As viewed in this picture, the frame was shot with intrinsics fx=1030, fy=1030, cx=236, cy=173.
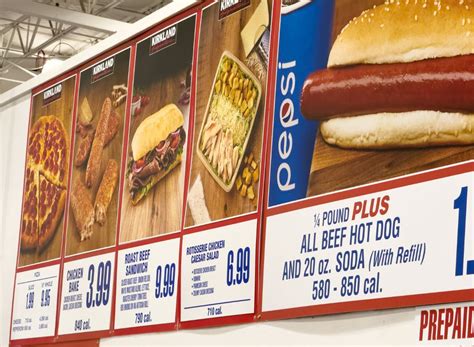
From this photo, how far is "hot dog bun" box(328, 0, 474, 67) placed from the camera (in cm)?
311

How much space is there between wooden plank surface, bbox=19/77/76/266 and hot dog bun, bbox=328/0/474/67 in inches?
95.9

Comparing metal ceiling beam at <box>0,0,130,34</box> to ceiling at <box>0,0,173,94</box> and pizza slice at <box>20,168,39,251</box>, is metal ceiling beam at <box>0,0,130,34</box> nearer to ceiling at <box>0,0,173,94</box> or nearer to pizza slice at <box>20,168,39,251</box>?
ceiling at <box>0,0,173,94</box>

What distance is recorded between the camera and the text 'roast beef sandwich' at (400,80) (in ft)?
10.1

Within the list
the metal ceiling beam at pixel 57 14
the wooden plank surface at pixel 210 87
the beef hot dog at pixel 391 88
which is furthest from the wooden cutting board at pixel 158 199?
the metal ceiling beam at pixel 57 14

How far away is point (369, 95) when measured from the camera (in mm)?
3436

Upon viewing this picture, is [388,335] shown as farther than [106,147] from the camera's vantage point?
No

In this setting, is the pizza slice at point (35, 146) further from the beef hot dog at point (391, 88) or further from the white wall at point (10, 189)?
the beef hot dog at point (391, 88)

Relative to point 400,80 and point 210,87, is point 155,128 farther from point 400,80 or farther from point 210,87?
point 400,80

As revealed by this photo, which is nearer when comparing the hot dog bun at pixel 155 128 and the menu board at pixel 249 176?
the menu board at pixel 249 176

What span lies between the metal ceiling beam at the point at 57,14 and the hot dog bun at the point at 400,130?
258 inches

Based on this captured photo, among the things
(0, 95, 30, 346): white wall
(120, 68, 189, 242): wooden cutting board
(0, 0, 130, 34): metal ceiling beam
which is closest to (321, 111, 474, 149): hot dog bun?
(120, 68, 189, 242): wooden cutting board

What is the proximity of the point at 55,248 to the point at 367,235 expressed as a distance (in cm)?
271

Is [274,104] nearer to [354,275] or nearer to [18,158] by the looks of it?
[354,275]

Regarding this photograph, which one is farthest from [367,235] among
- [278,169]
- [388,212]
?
[278,169]
